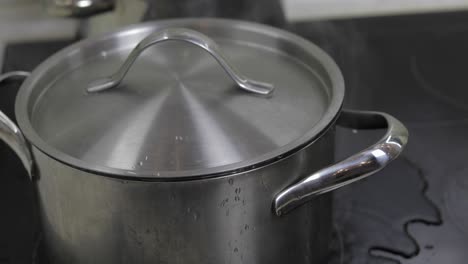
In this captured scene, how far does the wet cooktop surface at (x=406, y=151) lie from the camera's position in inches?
28.9

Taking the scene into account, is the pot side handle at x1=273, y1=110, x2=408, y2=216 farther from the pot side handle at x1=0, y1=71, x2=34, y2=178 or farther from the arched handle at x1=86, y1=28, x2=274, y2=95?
the pot side handle at x1=0, y1=71, x2=34, y2=178

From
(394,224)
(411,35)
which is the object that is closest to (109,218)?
(394,224)

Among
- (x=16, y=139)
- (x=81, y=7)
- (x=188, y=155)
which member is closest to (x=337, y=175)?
(x=188, y=155)

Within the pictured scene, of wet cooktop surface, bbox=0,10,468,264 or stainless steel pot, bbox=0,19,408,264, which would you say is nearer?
stainless steel pot, bbox=0,19,408,264

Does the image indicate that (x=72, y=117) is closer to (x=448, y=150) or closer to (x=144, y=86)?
(x=144, y=86)

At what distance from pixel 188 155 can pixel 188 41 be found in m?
0.10

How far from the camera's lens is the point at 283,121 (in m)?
0.64

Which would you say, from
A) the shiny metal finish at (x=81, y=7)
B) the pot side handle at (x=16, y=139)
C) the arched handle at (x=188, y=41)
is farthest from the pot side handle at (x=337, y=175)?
the shiny metal finish at (x=81, y=7)

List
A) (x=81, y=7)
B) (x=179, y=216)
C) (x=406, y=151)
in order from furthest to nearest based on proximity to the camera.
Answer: (x=81, y=7) < (x=406, y=151) < (x=179, y=216)

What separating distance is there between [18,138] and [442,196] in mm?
480

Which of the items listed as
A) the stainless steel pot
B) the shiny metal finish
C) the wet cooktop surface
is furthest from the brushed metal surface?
the shiny metal finish

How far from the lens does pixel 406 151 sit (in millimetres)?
865

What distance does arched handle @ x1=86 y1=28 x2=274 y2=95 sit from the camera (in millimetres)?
610

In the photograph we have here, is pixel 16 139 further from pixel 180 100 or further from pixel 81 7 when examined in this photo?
pixel 81 7
